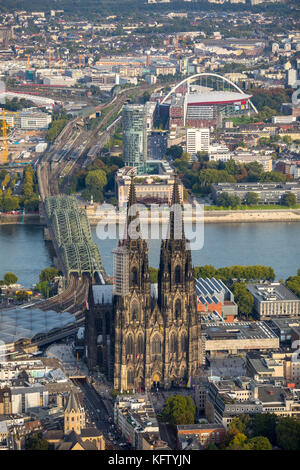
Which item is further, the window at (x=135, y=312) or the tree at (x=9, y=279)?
the tree at (x=9, y=279)

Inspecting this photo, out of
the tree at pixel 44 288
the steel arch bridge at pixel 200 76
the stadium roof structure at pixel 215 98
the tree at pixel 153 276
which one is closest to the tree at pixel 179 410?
the tree at pixel 153 276

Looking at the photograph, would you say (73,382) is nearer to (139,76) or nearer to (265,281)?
(265,281)

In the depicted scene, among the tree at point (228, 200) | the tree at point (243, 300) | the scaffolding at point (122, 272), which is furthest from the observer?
the tree at point (228, 200)

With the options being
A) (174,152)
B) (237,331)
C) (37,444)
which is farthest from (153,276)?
(174,152)

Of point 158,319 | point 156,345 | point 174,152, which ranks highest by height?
point 174,152

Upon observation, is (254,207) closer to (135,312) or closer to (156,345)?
(156,345)

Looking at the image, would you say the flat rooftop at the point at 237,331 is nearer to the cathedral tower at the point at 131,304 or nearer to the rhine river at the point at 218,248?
the cathedral tower at the point at 131,304
